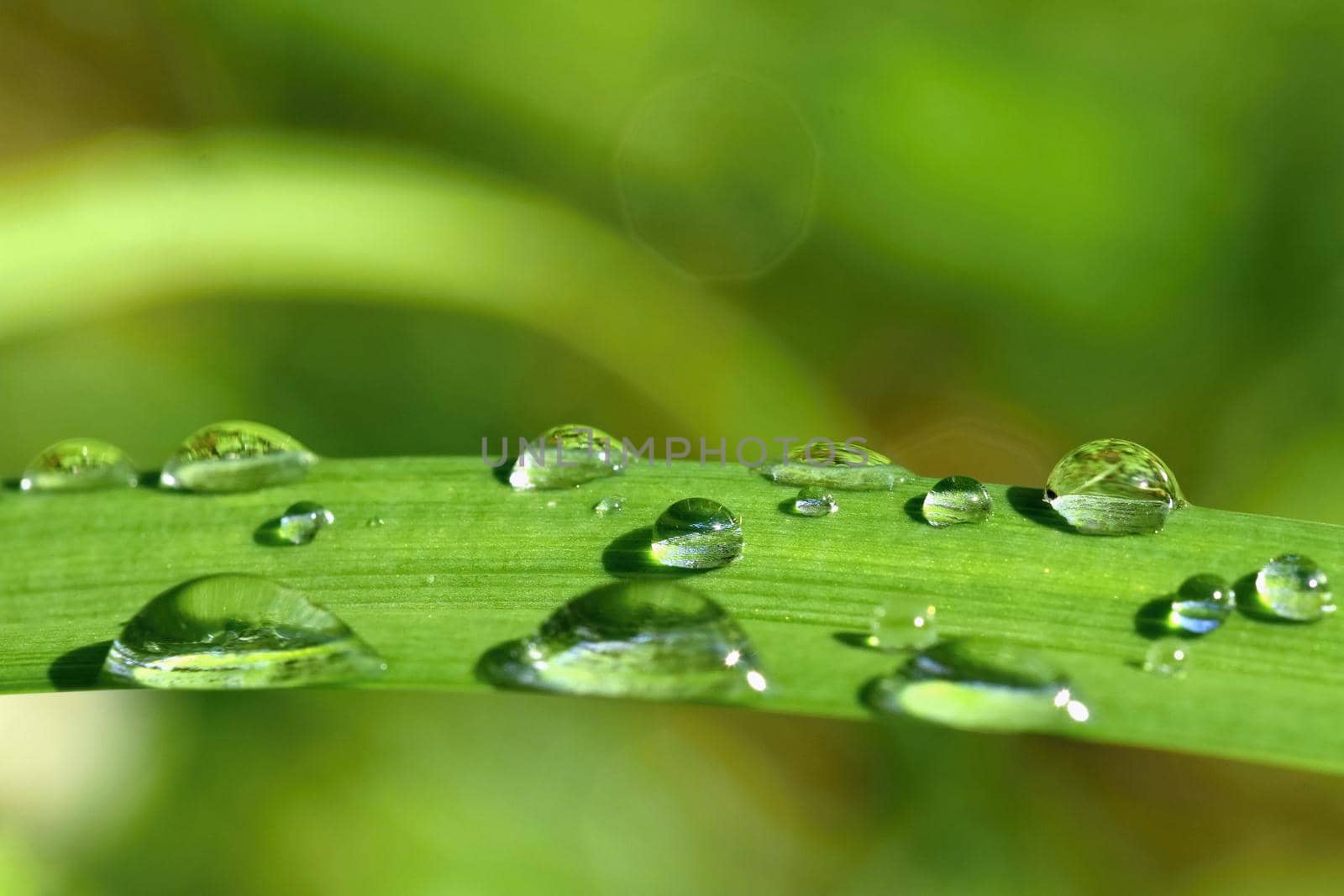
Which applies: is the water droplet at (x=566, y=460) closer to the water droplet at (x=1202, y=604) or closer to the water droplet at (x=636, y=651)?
the water droplet at (x=636, y=651)

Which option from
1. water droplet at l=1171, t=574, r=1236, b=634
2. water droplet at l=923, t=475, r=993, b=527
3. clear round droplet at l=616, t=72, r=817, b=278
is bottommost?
water droplet at l=1171, t=574, r=1236, b=634

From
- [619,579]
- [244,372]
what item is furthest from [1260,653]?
[244,372]

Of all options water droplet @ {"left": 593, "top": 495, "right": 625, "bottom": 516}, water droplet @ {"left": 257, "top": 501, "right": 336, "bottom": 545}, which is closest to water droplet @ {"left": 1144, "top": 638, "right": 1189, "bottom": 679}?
water droplet @ {"left": 593, "top": 495, "right": 625, "bottom": 516}

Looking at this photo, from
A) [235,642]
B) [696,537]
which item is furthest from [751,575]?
[235,642]

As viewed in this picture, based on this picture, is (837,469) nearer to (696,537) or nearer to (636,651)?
(696,537)

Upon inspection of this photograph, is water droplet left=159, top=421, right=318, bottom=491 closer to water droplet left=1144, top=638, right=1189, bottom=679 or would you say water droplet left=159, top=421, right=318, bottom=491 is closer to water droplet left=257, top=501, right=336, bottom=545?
water droplet left=257, top=501, right=336, bottom=545

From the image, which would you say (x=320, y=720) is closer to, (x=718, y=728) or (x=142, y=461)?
(x=718, y=728)

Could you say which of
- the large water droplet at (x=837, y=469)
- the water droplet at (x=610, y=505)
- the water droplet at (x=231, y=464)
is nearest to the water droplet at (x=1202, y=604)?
the large water droplet at (x=837, y=469)
